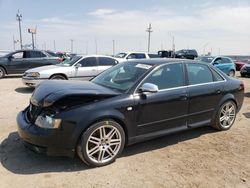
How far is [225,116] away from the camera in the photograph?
231 inches

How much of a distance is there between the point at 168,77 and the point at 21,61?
12.0 metres

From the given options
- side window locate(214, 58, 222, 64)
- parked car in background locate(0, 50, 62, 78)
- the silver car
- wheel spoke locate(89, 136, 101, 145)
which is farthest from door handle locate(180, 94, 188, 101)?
side window locate(214, 58, 222, 64)

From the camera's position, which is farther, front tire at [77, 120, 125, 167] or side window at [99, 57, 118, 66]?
side window at [99, 57, 118, 66]

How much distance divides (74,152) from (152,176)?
114 cm

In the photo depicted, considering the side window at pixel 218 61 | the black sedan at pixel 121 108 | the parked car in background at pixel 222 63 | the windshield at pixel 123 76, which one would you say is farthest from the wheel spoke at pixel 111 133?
the side window at pixel 218 61

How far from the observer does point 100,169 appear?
406 cm

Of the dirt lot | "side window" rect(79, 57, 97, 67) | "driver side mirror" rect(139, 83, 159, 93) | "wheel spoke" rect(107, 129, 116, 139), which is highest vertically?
"driver side mirror" rect(139, 83, 159, 93)

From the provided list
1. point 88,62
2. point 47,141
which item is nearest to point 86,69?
point 88,62

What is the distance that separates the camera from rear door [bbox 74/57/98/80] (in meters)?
11.2

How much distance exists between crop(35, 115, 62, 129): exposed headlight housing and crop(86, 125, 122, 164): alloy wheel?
20.0 inches

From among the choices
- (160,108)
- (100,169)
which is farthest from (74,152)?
(160,108)

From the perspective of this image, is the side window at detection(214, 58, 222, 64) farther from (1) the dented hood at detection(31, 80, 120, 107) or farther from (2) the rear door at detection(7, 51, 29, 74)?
(1) the dented hood at detection(31, 80, 120, 107)

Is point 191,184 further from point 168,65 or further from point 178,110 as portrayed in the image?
point 168,65

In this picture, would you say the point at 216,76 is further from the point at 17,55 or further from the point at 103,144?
the point at 17,55
